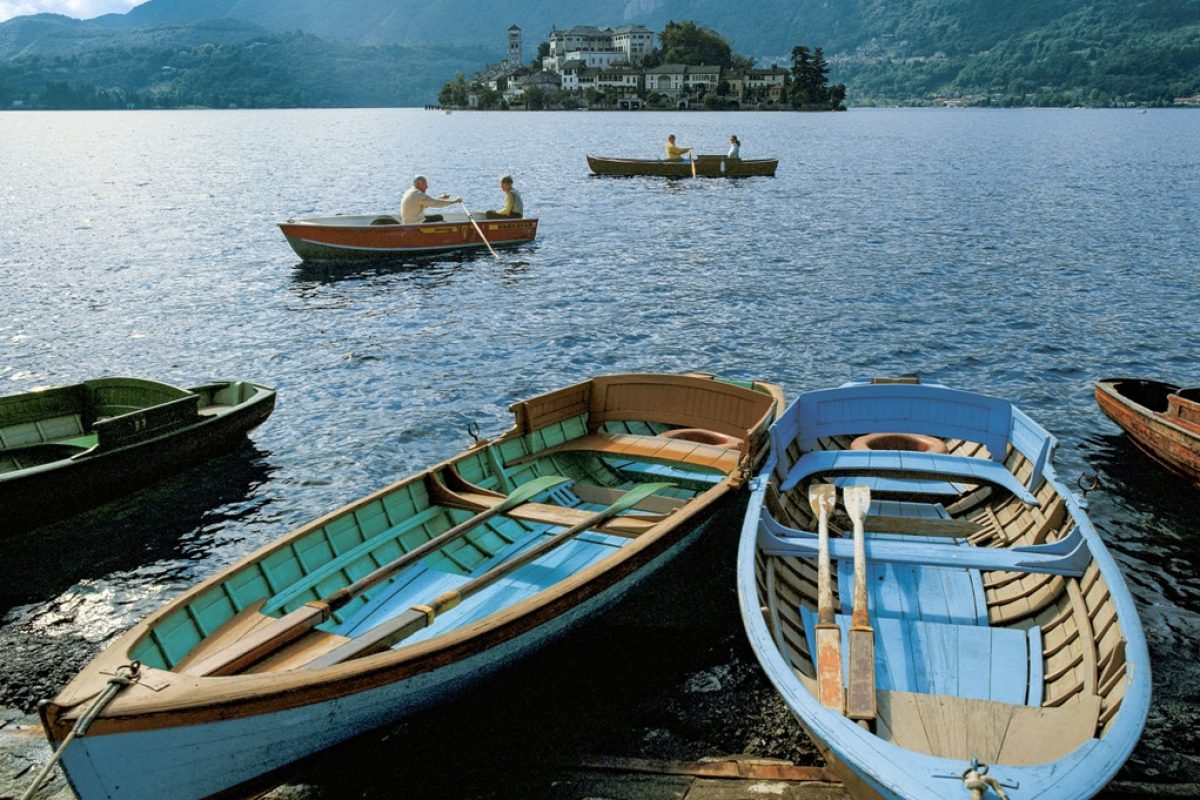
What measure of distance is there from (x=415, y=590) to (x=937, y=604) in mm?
5379

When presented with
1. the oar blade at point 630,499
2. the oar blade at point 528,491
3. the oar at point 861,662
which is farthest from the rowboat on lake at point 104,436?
the oar at point 861,662

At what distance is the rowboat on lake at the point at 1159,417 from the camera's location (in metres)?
13.9

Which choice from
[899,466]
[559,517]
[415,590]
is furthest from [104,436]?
[899,466]

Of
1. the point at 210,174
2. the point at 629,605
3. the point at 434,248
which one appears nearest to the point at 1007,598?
the point at 629,605

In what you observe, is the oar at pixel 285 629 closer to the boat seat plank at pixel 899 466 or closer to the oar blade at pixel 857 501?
the oar blade at pixel 857 501

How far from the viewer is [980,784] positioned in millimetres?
5527

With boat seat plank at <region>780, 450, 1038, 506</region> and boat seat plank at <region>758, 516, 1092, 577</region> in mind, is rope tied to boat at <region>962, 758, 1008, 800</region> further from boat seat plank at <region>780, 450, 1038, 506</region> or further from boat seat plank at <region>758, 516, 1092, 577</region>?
boat seat plank at <region>780, 450, 1038, 506</region>

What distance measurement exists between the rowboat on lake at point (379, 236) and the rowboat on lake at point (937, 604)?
23.2 meters

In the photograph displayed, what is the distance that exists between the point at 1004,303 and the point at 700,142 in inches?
3709

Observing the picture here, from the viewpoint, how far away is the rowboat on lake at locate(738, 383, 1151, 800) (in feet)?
20.5

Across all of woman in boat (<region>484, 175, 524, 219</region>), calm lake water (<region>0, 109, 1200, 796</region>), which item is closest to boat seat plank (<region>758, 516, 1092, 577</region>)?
calm lake water (<region>0, 109, 1200, 796</region>)

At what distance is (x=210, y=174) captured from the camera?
260ft

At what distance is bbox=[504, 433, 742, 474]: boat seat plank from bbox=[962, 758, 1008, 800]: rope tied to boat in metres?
6.79

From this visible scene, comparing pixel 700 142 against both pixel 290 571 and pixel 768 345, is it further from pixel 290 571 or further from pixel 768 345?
pixel 290 571
